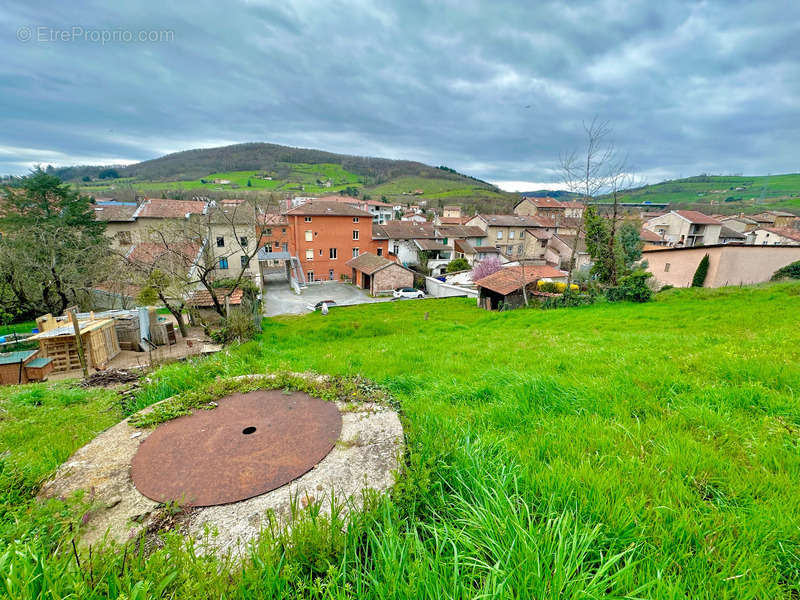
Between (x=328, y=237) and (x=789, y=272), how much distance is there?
123 ft

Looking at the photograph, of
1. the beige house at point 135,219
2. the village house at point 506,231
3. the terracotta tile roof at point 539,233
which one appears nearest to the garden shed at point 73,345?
the beige house at point 135,219

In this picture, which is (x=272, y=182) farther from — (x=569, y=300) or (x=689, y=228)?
(x=689, y=228)

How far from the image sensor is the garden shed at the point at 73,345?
10836 mm

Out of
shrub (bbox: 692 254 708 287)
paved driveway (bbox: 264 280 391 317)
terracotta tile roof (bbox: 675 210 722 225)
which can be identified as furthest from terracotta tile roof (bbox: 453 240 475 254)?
terracotta tile roof (bbox: 675 210 722 225)

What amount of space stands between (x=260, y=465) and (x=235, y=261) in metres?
31.3

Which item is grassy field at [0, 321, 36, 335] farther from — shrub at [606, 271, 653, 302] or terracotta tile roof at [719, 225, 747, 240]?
terracotta tile roof at [719, 225, 747, 240]

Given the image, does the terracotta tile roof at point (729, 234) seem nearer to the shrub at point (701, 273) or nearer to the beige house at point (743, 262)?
the beige house at point (743, 262)

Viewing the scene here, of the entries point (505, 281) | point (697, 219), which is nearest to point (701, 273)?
point (505, 281)

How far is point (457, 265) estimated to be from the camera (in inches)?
1572

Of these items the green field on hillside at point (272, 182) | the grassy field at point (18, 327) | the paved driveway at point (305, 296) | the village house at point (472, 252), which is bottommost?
the paved driveway at point (305, 296)

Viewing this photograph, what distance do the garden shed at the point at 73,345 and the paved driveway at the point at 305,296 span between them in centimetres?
1286

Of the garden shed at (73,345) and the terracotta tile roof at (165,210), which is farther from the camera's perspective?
the terracotta tile roof at (165,210)

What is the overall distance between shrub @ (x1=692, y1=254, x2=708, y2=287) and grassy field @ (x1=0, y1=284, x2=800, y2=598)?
2063cm

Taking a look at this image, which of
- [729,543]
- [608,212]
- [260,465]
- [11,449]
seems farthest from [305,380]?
[608,212]
